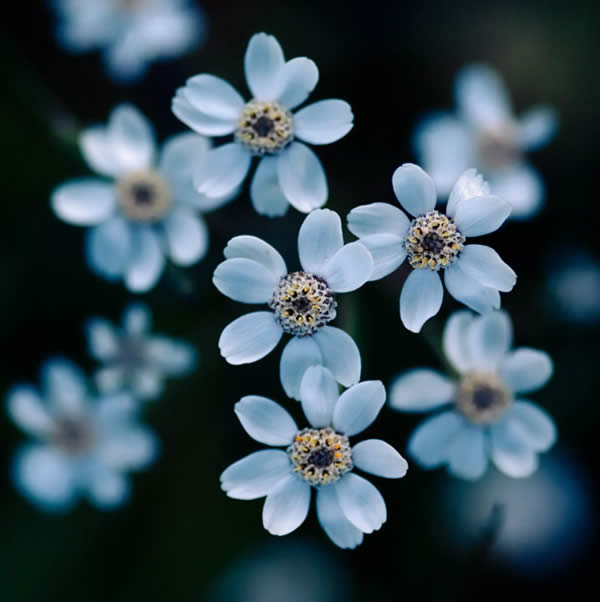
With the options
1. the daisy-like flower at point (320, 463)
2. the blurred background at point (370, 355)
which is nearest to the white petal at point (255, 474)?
the daisy-like flower at point (320, 463)

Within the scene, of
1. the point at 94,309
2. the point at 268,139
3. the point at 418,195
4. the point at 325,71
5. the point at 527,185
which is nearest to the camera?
the point at 418,195

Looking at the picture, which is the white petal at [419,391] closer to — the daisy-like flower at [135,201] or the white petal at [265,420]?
the white petal at [265,420]

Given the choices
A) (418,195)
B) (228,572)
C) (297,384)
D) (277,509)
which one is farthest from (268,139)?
(228,572)

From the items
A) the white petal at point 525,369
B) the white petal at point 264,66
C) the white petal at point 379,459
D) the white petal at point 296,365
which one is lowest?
the white petal at point 379,459

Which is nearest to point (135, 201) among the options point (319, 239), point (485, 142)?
point (319, 239)

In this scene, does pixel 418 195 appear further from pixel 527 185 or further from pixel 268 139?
pixel 527 185

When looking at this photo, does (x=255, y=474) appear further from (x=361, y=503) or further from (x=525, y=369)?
(x=525, y=369)
